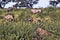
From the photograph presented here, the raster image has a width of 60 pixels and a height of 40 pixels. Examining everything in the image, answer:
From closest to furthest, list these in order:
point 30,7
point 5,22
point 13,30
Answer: point 13,30, point 5,22, point 30,7

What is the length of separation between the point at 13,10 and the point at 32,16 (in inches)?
21.0

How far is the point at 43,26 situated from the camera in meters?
4.61

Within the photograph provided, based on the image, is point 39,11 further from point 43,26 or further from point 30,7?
point 43,26

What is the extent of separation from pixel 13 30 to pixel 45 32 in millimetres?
616

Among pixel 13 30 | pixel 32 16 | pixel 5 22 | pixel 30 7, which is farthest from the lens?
pixel 30 7

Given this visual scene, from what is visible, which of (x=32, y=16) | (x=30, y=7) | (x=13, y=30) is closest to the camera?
(x=13, y=30)

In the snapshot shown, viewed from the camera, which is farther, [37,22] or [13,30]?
[37,22]

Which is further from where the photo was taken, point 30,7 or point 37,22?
point 30,7

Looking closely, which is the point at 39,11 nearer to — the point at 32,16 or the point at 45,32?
the point at 32,16

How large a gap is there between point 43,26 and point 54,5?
1.19 metres

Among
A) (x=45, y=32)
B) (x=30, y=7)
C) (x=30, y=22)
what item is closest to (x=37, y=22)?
(x=30, y=22)

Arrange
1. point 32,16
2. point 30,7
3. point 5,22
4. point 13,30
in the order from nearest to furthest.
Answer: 1. point 13,30
2. point 5,22
3. point 32,16
4. point 30,7

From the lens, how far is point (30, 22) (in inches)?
190

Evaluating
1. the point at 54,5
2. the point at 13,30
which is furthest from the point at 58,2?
the point at 13,30
